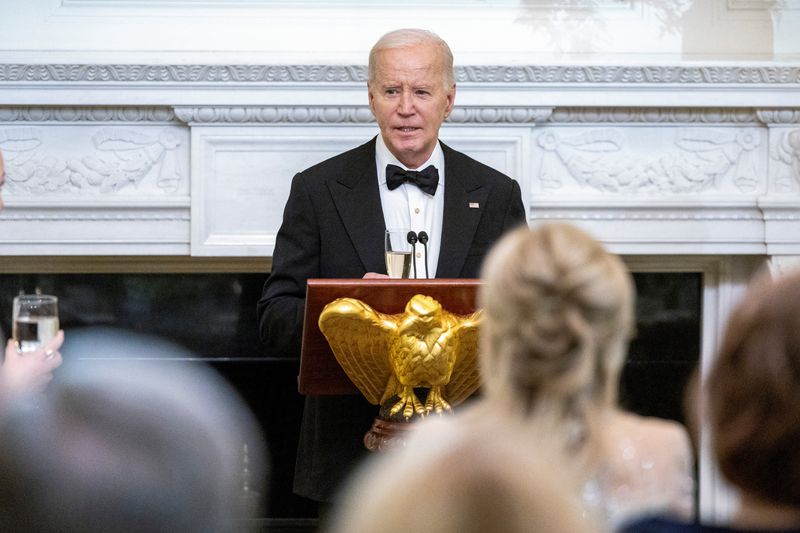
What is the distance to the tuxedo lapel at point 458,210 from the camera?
3.15 m

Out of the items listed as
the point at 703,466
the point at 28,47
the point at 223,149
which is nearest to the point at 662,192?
the point at 703,466

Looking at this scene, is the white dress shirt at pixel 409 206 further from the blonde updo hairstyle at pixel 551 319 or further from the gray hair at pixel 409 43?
the blonde updo hairstyle at pixel 551 319

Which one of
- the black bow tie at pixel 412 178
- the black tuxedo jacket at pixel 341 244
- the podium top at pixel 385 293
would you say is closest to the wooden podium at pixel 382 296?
the podium top at pixel 385 293

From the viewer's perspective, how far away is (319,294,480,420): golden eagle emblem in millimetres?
2330

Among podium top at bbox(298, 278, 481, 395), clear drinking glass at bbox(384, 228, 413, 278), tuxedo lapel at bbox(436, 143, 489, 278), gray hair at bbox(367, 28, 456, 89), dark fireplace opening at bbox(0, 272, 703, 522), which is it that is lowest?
dark fireplace opening at bbox(0, 272, 703, 522)

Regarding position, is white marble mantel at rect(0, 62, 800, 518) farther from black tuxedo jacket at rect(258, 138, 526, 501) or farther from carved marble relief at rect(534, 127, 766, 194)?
black tuxedo jacket at rect(258, 138, 526, 501)

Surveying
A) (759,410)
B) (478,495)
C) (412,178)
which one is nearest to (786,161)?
(412,178)

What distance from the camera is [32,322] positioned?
8.07 ft

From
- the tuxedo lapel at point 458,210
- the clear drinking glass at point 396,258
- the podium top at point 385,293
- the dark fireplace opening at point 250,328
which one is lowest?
the dark fireplace opening at point 250,328

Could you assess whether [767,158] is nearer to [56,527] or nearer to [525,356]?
[525,356]

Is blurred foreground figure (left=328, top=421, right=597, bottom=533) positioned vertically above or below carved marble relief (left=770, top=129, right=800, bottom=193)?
below

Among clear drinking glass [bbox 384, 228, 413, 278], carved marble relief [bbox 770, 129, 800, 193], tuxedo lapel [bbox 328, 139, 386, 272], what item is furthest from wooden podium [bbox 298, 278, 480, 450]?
carved marble relief [bbox 770, 129, 800, 193]

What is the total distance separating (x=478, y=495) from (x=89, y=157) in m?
3.44

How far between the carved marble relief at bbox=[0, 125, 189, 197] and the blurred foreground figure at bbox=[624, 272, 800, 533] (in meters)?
3.02
